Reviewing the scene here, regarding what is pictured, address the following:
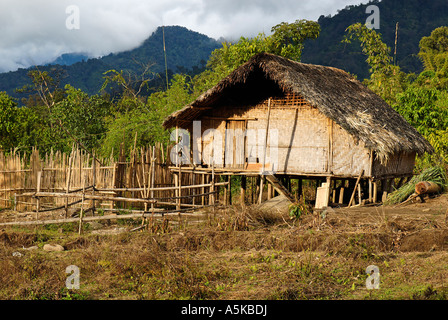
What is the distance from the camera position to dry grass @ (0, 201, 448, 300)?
21.5 ft

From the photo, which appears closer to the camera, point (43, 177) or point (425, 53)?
point (43, 177)

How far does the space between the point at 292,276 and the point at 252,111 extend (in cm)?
724

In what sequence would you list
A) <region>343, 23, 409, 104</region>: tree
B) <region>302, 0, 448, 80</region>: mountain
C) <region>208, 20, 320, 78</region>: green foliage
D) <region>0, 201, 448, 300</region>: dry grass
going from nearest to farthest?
1. <region>0, 201, 448, 300</region>: dry grass
2. <region>208, 20, 320, 78</region>: green foliage
3. <region>343, 23, 409, 104</region>: tree
4. <region>302, 0, 448, 80</region>: mountain

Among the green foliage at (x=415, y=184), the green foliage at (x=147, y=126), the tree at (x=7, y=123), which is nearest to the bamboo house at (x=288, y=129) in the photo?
the green foliage at (x=415, y=184)

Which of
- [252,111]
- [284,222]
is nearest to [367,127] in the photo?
[252,111]

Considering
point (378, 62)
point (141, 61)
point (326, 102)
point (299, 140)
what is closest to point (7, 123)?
point (299, 140)

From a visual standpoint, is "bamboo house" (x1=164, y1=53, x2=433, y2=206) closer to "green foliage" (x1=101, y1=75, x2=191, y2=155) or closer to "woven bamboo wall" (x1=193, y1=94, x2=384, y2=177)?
"woven bamboo wall" (x1=193, y1=94, x2=384, y2=177)

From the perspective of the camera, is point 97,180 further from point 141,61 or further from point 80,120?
point 141,61

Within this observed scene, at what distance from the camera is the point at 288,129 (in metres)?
13.2

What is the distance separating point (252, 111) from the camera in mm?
13617

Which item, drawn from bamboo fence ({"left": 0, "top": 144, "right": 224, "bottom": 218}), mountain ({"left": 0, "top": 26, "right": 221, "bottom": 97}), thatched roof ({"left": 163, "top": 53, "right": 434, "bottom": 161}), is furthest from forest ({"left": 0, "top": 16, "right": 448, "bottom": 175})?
mountain ({"left": 0, "top": 26, "right": 221, "bottom": 97})

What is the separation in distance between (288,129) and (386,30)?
50.7m

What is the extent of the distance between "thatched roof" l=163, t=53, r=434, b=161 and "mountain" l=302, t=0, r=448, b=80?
40.4 meters

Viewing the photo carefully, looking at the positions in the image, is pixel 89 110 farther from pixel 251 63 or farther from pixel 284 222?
pixel 284 222
